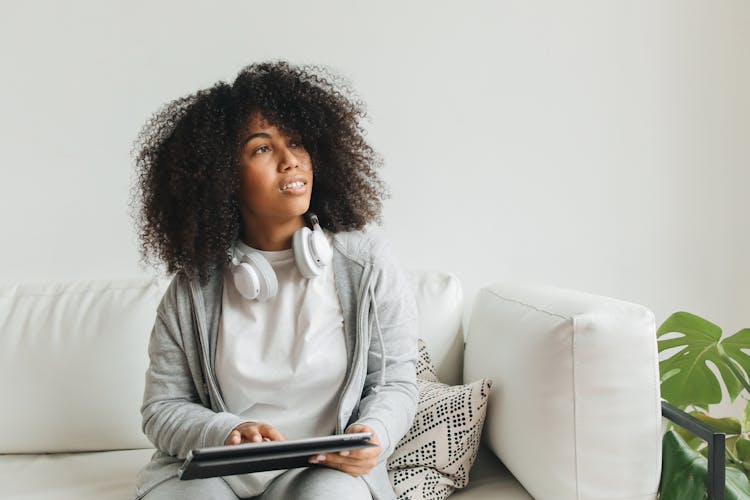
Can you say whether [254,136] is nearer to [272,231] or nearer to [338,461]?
[272,231]

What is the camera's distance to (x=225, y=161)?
Result: 1.28 m

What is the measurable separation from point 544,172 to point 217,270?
988 millimetres

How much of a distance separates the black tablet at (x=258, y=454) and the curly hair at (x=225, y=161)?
433 millimetres

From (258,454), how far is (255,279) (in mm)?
373

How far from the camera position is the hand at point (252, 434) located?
1.08 metres

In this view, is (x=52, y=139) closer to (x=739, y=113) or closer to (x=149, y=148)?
(x=149, y=148)

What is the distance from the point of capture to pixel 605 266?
1.98 meters

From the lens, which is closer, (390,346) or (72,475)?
(390,346)

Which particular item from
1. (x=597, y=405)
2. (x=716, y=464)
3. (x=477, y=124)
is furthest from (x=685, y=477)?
(x=477, y=124)

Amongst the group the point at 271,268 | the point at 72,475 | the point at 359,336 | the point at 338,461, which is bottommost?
the point at 72,475

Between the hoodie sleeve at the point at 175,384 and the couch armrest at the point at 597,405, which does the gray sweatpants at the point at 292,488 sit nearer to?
the hoodie sleeve at the point at 175,384

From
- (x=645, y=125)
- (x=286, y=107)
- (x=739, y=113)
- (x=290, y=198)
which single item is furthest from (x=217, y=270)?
(x=739, y=113)

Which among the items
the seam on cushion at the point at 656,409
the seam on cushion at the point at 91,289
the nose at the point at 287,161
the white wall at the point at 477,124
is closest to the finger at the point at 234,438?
the nose at the point at 287,161

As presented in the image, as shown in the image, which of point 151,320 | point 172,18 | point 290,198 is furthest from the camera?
point 172,18
